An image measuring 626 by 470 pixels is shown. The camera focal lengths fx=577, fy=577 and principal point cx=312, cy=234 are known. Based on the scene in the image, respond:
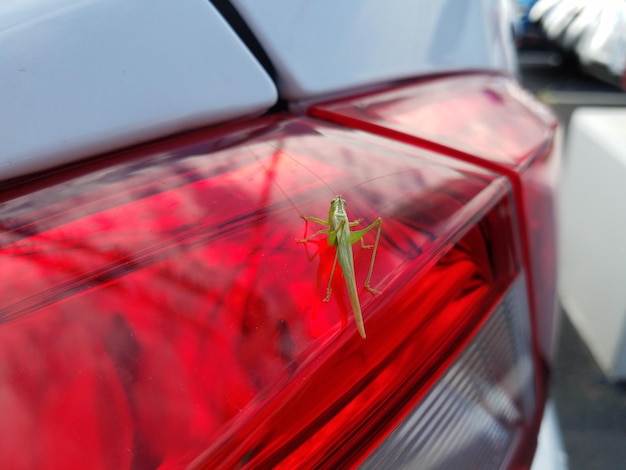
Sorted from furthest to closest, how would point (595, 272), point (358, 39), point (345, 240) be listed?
point (595, 272) < point (358, 39) < point (345, 240)

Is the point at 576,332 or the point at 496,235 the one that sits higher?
the point at 496,235

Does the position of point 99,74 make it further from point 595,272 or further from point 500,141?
point 595,272

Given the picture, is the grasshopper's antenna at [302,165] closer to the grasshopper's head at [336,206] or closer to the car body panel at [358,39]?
the grasshopper's head at [336,206]

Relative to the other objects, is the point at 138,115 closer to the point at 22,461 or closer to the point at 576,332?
the point at 22,461

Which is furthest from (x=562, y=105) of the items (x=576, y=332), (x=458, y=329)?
(x=458, y=329)

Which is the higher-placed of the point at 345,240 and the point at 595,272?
the point at 345,240

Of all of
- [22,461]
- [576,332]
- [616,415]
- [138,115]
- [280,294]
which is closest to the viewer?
[22,461]

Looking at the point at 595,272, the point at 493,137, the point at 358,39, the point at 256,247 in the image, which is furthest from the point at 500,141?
the point at 595,272

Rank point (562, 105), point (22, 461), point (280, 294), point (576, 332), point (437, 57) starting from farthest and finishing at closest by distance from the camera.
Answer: point (562, 105) < point (576, 332) < point (437, 57) < point (280, 294) < point (22, 461)
